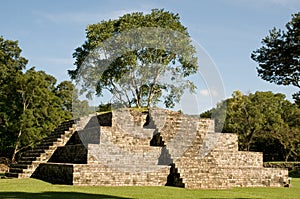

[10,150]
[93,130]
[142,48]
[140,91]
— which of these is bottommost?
[10,150]

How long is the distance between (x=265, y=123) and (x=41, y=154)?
2921cm

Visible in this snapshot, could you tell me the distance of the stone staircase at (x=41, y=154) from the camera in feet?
52.6

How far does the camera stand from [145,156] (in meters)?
14.7

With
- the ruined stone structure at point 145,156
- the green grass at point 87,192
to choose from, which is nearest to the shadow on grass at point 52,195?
the green grass at point 87,192

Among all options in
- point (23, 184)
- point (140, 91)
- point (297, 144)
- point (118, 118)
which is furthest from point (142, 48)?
point (297, 144)

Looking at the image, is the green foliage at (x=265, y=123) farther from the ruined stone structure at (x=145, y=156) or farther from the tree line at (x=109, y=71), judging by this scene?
the ruined stone structure at (x=145, y=156)

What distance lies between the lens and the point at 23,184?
1290cm

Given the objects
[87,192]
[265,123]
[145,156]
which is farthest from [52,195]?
[265,123]

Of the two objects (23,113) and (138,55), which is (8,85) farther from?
(138,55)

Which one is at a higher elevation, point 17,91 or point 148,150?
point 17,91

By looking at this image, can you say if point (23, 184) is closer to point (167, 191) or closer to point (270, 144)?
point (167, 191)

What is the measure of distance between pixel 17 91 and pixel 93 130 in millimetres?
14347

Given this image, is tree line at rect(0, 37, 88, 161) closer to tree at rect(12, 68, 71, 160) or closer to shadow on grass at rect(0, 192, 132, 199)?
tree at rect(12, 68, 71, 160)

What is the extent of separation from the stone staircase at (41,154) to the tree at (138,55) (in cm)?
569
